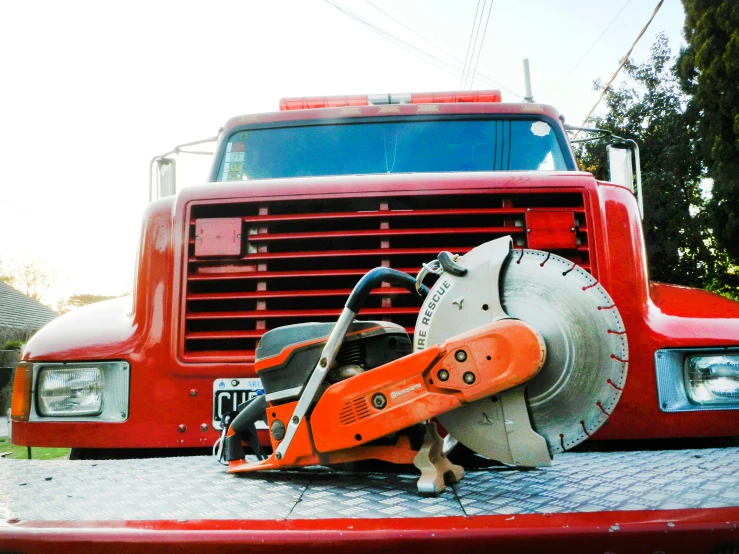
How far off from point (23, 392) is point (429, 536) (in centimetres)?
185

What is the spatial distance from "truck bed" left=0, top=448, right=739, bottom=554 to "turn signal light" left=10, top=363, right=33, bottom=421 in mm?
335

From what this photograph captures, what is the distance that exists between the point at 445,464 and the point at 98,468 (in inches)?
46.4

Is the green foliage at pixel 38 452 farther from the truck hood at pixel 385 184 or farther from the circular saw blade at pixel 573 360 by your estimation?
the circular saw blade at pixel 573 360

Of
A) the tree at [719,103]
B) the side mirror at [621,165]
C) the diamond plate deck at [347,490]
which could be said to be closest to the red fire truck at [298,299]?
the diamond plate deck at [347,490]

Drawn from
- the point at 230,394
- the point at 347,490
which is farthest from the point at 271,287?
the point at 347,490

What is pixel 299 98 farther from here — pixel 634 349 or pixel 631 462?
pixel 631 462

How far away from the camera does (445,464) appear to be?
6.20 ft

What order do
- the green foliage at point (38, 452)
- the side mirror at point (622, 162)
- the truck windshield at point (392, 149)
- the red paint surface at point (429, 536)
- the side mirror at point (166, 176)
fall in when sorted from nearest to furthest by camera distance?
the red paint surface at point (429, 536)
the truck windshield at point (392, 149)
the side mirror at point (622, 162)
the side mirror at point (166, 176)
the green foliage at point (38, 452)

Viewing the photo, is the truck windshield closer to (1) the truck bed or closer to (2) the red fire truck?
(2) the red fire truck

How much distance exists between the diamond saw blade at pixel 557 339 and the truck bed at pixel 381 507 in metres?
0.18

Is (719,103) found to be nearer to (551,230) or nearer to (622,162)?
(622,162)

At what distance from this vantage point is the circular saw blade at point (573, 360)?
1.77 m

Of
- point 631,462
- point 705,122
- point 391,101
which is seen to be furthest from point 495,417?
point 705,122

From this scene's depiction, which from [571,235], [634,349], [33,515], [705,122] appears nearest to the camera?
[33,515]
